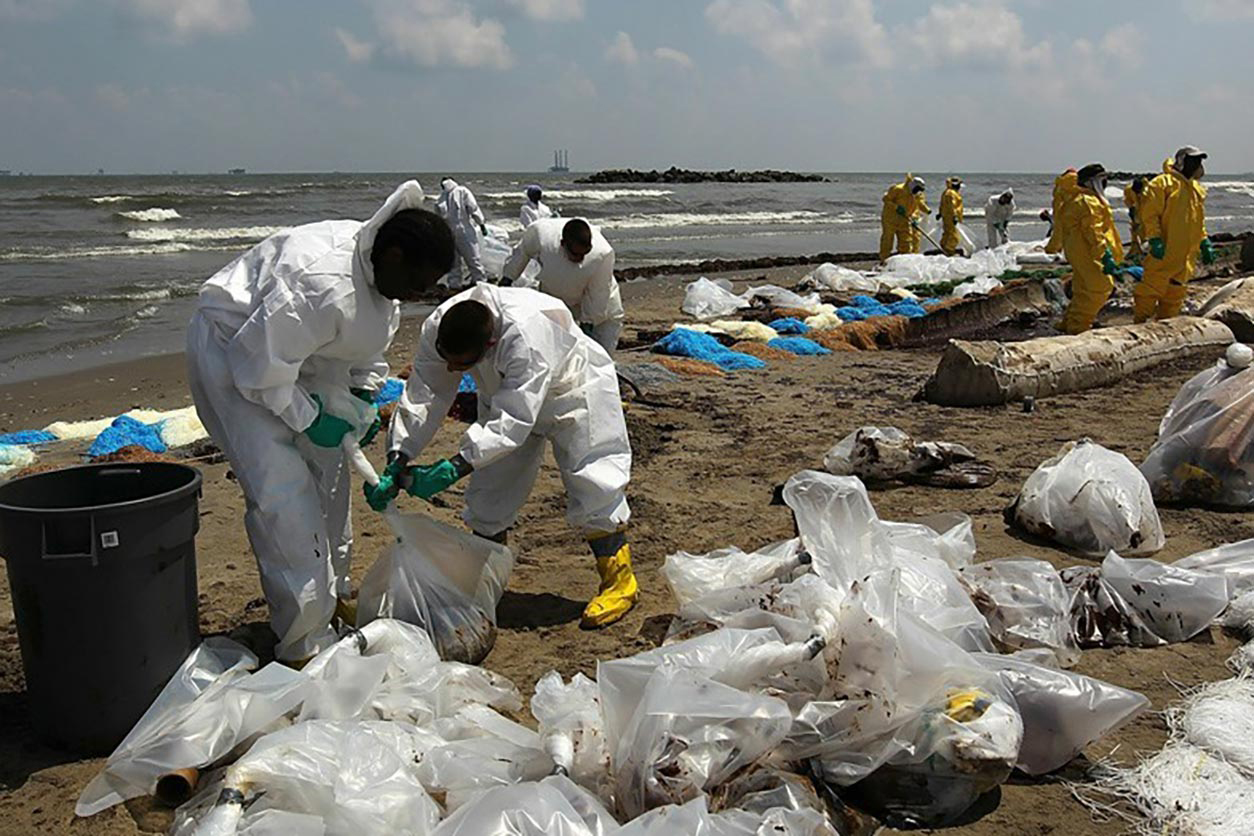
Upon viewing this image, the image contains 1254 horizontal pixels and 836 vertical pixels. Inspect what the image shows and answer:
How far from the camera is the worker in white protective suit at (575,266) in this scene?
6242 millimetres

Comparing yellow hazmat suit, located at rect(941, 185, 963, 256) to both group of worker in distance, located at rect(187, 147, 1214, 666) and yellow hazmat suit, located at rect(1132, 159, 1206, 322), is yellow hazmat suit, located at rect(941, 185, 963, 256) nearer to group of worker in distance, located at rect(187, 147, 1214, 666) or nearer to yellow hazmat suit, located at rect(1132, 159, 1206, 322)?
yellow hazmat suit, located at rect(1132, 159, 1206, 322)

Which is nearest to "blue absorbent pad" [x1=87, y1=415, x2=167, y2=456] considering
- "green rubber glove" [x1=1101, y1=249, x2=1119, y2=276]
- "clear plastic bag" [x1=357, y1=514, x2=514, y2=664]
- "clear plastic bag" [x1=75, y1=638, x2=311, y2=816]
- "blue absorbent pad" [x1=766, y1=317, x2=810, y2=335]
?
"clear plastic bag" [x1=357, y1=514, x2=514, y2=664]

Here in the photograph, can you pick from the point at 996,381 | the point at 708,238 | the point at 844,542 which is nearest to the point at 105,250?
the point at 708,238

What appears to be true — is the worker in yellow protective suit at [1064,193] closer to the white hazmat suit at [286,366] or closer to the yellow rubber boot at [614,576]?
the yellow rubber boot at [614,576]

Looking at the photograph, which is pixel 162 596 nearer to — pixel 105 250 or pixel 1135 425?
pixel 1135 425

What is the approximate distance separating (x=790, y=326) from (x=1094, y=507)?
6.52 m

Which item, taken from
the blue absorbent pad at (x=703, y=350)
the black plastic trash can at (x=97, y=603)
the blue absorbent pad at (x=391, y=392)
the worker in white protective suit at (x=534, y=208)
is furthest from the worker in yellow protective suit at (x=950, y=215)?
the black plastic trash can at (x=97, y=603)

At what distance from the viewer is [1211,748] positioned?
8.71 ft

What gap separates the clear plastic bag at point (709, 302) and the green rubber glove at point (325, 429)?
890 centimetres

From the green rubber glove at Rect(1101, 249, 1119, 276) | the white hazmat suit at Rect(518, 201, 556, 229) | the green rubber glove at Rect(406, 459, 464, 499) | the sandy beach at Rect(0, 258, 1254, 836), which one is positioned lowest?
the sandy beach at Rect(0, 258, 1254, 836)

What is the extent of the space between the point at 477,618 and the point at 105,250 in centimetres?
1884

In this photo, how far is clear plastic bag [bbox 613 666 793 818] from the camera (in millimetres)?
2230

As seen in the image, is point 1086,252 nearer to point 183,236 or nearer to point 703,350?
point 703,350

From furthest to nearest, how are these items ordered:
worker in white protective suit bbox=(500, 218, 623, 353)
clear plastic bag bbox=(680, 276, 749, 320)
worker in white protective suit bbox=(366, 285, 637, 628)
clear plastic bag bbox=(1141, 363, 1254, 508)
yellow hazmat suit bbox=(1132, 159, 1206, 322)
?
clear plastic bag bbox=(680, 276, 749, 320) → yellow hazmat suit bbox=(1132, 159, 1206, 322) → worker in white protective suit bbox=(500, 218, 623, 353) → clear plastic bag bbox=(1141, 363, 1254, 508) → worker in white protective suit bbox=(366, 285, 637, 628)
